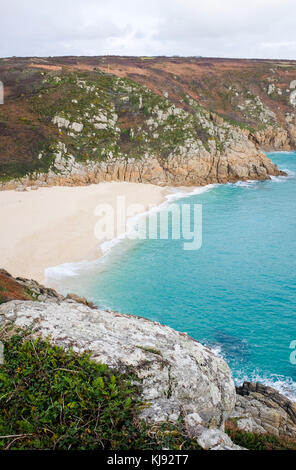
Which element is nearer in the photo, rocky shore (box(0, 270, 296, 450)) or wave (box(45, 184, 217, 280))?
rocky shore (box(0, 270, 296, 450))

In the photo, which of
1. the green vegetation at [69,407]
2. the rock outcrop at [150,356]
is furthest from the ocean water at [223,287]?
the green vegetation at [69,407]

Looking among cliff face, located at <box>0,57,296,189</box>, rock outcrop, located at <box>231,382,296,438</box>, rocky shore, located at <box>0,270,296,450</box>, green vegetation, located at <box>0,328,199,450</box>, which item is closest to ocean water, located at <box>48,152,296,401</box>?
rock outcrop, located at <box>231,382,296,438</box>

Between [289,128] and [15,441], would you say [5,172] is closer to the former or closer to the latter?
[15,441]

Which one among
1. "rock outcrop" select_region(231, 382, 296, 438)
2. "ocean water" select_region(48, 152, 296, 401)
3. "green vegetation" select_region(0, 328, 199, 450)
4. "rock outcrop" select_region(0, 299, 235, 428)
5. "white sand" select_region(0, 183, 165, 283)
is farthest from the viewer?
"white sand" select_region(0, 183, 165, 283)

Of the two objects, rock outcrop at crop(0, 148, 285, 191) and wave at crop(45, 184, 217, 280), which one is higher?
rock outcrop at crop(0, 148, 285, 191)

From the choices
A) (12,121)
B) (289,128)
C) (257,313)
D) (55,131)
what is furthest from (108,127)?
(289,128)

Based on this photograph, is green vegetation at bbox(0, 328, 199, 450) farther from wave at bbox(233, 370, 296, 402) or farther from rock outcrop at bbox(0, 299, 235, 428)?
A: wave at bbox(233, 370, 296, 402)

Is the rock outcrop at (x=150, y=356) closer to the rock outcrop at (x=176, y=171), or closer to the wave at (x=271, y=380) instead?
the wave at (x=271, y=380)
